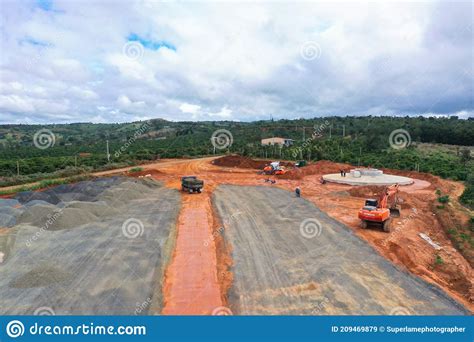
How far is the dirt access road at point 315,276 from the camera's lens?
1009 cm

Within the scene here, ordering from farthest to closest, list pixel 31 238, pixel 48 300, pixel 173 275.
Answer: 1. pixel 31 238
2. pixel 173 275
3. pixel 48 300

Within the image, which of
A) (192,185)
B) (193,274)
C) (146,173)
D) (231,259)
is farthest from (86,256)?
(146,173)

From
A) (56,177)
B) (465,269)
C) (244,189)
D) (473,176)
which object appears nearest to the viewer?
(465,269)

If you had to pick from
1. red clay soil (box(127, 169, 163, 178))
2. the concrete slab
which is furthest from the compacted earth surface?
red clay soil (box(127, 169, 163, 178))

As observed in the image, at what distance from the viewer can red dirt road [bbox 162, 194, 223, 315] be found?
32.8 feet

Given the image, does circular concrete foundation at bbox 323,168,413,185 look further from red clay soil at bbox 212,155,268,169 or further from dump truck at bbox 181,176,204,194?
red clay soil at bbox 212,155,268,169

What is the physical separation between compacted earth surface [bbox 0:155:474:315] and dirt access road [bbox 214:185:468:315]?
0.05 meters

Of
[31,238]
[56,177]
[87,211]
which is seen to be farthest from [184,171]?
[31,238]

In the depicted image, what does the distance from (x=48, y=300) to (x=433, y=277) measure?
43.8 ft

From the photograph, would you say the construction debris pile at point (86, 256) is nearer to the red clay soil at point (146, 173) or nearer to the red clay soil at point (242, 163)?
the red clay soil at point (146, 173)

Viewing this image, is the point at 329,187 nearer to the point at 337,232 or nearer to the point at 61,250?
the point at 337,232

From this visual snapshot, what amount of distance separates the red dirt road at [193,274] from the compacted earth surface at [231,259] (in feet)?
0.18

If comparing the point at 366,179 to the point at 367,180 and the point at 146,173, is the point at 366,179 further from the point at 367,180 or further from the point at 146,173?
the point at 146,173

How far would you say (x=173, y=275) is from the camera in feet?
39.7
